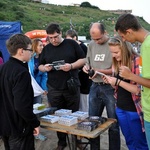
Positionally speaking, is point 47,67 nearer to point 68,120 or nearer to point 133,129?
point 68,120

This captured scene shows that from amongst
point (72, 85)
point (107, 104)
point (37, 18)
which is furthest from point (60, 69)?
point (37, 18)

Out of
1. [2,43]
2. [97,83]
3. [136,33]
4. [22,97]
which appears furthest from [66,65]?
[2,43]

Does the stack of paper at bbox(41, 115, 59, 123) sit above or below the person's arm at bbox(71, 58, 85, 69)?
below

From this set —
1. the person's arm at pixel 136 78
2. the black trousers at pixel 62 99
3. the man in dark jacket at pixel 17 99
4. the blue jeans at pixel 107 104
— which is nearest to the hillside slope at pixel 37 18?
the black trousers at pixel 62 99

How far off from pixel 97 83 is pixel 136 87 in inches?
35.0

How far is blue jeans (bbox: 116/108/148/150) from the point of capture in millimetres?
2280

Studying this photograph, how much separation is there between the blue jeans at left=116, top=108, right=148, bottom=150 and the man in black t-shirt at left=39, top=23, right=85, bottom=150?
101 centimetres

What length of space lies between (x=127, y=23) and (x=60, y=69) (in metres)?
1.43

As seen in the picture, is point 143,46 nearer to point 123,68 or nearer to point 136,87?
point 123,68

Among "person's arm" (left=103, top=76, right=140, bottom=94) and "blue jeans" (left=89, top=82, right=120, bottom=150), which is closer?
"person's arm" (left=103, top=76, right=140, bottom=94)

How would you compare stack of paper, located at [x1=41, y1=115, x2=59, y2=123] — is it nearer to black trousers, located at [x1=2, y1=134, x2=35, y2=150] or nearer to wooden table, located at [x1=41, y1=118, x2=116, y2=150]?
wooden table, located at [x1=41, y1=118, x2=116, y2=150]

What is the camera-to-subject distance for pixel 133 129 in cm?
230

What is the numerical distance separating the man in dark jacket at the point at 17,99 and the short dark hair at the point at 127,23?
2.73 feet

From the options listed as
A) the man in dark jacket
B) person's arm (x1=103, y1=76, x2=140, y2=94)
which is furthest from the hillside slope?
the man in dark jacket
